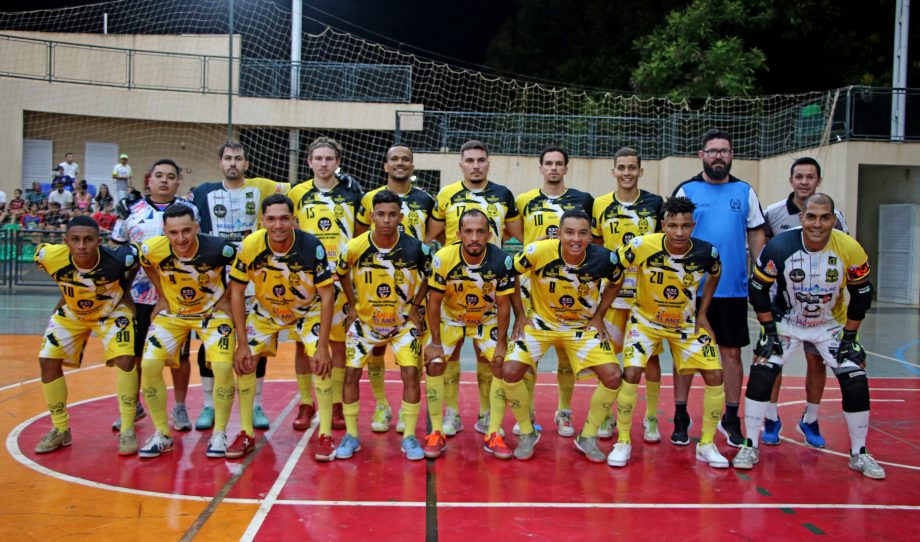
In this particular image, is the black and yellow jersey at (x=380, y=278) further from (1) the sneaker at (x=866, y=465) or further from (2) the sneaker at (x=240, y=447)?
(1) the sneaker at (x=866, y=465)

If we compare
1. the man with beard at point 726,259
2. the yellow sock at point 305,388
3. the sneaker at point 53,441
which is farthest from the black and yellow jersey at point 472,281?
the sneaker at point 53,441

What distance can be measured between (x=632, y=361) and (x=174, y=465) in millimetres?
3608

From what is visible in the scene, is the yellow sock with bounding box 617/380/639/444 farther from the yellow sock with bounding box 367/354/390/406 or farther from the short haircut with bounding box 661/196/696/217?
the yellow sock with bounding box 367/354/390/406

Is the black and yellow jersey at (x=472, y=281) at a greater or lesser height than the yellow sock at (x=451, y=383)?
greater

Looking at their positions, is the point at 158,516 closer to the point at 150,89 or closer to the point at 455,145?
the point at 455,145

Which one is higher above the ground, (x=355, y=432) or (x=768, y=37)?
(x=768, y=37)

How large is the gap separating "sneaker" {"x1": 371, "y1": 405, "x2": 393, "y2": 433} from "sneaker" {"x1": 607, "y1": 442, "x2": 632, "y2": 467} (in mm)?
1988

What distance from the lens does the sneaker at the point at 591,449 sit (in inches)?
→ 234

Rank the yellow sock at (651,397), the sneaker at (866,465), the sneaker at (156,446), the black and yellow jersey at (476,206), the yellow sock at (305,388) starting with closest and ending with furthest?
the sneaker at (866,465)
the sneaker at (156,446)
the yellow sock at (651,397)
the yellow sock at (305,388)
the black and yellow jersey at (476,206)

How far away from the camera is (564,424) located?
6.76m

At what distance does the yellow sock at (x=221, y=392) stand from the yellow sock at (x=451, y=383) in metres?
1.80

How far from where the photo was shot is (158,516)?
4590 mm

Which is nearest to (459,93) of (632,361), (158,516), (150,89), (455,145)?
(455,145)

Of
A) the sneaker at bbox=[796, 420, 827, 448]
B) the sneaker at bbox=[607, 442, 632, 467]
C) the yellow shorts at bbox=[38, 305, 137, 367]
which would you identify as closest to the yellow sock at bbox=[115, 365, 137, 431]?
the yellow shorts at bbox=[38, 305, 137, 367]
